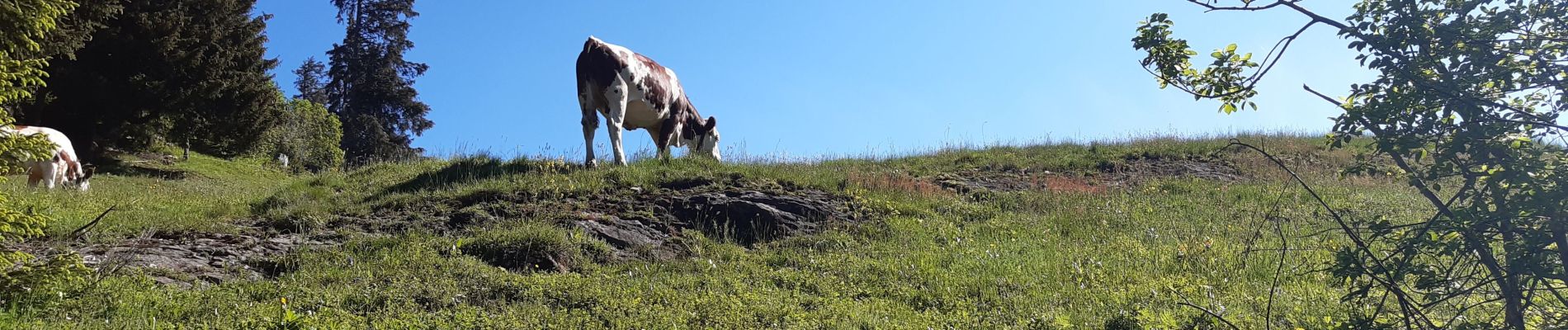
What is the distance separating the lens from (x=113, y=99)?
805 inches

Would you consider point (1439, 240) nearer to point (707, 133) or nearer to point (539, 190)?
point (539, 190)

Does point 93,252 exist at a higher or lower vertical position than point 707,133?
lower

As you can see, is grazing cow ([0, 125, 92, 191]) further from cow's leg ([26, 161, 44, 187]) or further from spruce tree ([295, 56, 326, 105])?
spruce tree ([295, 56, 326, 105])

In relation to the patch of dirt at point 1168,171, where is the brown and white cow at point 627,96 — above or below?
above

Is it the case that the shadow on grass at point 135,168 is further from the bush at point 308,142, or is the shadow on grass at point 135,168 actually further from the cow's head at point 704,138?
the cow's head at point 704,138

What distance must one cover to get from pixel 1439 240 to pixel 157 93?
24180mm

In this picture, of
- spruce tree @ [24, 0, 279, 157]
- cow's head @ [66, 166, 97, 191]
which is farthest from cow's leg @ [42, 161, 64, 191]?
spruce tree @ [24, 0, 279, 157]

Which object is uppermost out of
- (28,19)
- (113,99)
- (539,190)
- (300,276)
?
(113,99)

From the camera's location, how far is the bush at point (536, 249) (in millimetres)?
7949

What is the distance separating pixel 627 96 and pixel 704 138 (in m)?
2.74

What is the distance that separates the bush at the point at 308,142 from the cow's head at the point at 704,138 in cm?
1942

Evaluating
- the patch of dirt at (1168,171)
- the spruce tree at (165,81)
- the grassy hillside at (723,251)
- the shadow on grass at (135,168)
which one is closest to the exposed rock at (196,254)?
the grassy hillside at (723,251)

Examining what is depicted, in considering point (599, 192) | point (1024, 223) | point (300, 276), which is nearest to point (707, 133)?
point (599, 192)

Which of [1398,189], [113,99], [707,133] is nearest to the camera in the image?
[1398,189]
